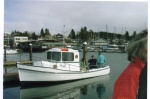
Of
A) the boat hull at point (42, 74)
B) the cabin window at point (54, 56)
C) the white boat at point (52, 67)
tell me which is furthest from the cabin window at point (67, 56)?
the boat hull at point (42, 74)

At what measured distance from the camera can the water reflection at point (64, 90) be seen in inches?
179

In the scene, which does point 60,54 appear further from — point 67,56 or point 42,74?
point 42,74

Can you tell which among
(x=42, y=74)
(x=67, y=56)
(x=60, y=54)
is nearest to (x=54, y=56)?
(x=60, y=54)

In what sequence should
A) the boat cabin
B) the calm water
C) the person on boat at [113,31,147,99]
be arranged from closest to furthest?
the person on boat at [113,31,147,99]
the calm water
the boat cabin

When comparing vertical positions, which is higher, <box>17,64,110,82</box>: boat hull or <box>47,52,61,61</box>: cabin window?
<box>47,52,61,61</box>: cabin window

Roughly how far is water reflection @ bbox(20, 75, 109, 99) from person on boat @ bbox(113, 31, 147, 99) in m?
3.90

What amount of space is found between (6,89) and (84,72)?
70.5 inches

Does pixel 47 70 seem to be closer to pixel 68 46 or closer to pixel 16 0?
pixel 68 46

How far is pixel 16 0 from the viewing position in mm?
1851

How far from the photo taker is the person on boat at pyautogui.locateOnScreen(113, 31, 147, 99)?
0.60 m

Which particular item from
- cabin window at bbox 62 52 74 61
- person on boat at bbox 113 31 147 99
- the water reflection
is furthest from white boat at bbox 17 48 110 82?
person on boat at bbox 113 31 147 99

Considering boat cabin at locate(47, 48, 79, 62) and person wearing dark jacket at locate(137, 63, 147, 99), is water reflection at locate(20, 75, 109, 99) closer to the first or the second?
boat cabin at locate(47, 48, 79, 62)

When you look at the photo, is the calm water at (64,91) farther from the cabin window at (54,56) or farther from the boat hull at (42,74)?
the cabin window at (54,56)

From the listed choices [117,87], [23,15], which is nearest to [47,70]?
[23,15]
